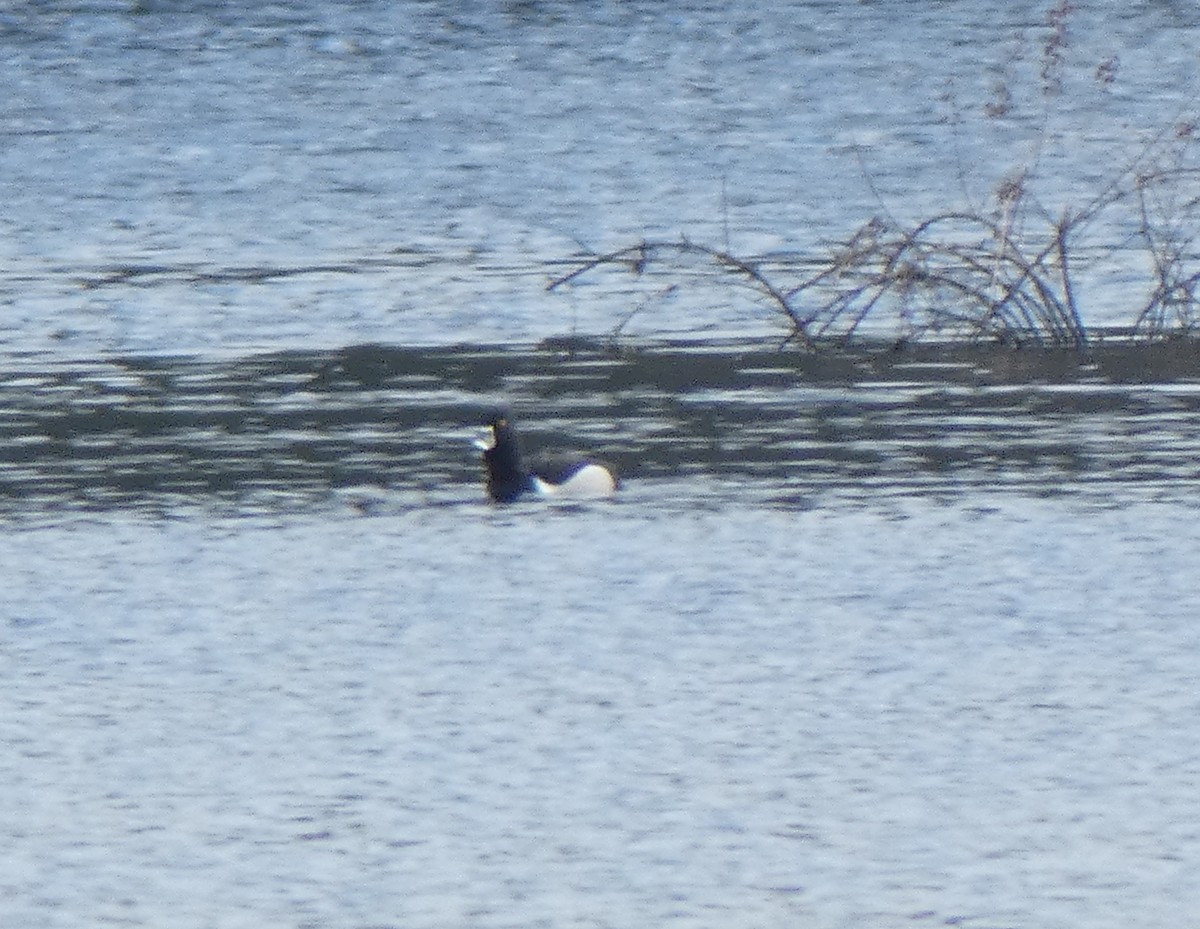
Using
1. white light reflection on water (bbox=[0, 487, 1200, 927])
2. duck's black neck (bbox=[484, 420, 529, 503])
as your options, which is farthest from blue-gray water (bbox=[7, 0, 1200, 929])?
duck's black neck (bbox=[484, 420, 529, 503])

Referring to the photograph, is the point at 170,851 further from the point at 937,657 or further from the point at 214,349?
the point at 214,349

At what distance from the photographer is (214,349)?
1619 centimetres

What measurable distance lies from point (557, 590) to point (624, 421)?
3.74 m

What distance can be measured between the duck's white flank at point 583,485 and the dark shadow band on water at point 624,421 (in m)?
0.17

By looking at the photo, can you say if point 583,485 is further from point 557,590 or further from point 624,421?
point 624,421

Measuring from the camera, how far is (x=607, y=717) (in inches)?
337

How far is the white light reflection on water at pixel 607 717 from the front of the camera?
707cm

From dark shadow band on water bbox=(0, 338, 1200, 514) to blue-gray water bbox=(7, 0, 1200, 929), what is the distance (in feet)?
0.13

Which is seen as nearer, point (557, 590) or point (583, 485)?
point (557, 590)

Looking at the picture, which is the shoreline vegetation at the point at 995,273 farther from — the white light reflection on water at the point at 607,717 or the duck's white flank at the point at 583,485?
the white light reflection on water at the point at 607,717

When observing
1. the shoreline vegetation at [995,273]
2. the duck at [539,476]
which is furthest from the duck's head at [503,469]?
the shoreline vegetation at [995,273]

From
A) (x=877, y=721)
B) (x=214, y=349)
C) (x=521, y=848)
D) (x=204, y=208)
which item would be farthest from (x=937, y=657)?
(x=204, y=208)

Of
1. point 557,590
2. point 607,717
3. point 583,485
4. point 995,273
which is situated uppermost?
point 995,273

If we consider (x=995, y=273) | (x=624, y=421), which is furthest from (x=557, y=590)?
(x=995, y=273)
